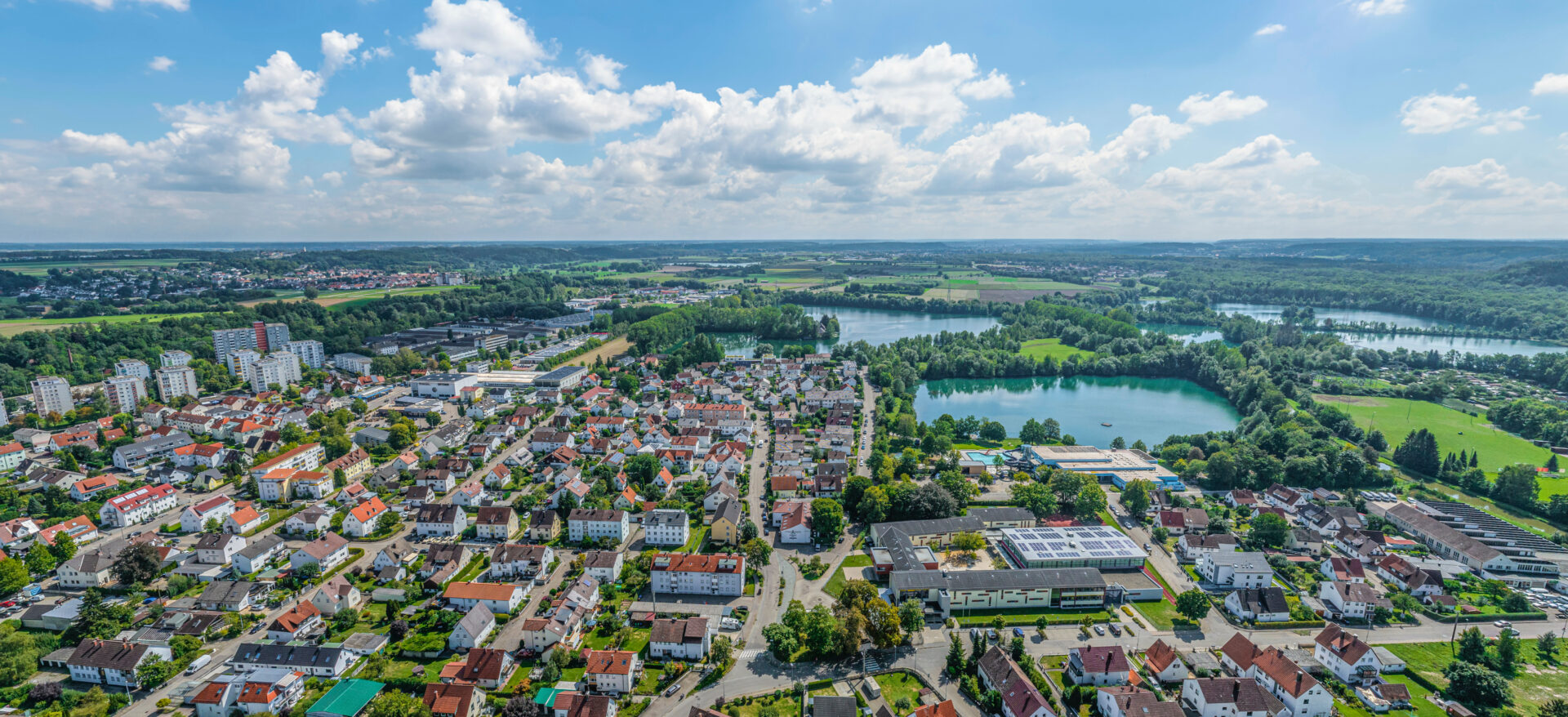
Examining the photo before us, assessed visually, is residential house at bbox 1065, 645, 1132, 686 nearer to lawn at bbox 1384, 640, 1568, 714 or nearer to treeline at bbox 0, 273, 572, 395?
lawn at bbox 1384, 640, 1568, 714

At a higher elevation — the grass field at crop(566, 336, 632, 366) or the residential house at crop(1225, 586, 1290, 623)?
the grass field at crop(566, 336, 632, 366)

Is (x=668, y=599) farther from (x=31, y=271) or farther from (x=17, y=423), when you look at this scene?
(x=31, y=271)

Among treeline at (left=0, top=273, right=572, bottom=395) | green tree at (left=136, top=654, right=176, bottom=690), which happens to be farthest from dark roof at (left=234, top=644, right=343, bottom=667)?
treeline at (left=0, top=273, right=572, bottom=395)

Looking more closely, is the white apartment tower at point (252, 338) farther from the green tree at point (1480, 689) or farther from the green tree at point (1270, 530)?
the green tree at point (1480, 689)

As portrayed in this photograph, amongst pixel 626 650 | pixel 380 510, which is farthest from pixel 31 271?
pixel 626 650

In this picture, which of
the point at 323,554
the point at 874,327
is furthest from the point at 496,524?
the point at 874,327

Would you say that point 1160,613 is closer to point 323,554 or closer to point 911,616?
point 911,616
